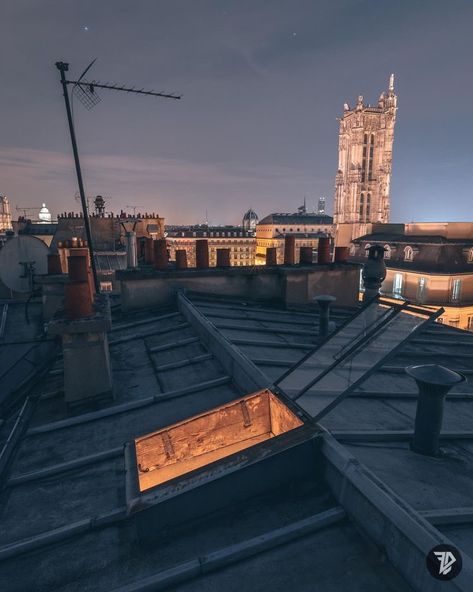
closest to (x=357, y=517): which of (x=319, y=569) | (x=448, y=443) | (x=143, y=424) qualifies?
(x=319, y=569)

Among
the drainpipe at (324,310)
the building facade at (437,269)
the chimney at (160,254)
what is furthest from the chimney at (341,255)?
the building facade at (437,269)

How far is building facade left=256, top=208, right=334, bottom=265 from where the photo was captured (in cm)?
16188

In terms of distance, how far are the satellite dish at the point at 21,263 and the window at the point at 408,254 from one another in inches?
2026

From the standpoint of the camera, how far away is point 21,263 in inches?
632

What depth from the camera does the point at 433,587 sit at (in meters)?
3.08

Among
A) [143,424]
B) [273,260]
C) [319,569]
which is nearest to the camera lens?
[319,569]

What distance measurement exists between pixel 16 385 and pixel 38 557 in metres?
8.18

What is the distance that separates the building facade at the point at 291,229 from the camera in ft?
531

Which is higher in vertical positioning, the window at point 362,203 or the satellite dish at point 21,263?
the window at point 362,203

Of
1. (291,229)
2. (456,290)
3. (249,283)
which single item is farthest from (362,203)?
(249,283)

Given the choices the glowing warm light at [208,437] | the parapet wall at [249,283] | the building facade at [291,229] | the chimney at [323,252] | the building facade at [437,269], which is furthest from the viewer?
the building facade at [291,229]

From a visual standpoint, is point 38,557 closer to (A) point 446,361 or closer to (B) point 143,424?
(B) point 143,424

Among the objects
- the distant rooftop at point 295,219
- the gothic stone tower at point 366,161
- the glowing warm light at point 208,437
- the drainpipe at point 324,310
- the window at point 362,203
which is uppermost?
the gothic stone tower at point 366,161

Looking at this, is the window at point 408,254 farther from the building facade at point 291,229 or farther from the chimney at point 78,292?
the building facade at point 291,229
